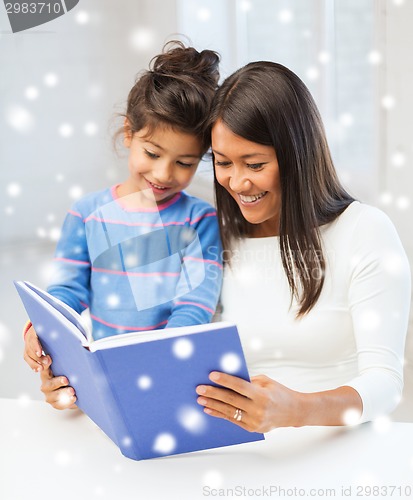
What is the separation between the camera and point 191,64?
126 centimetres

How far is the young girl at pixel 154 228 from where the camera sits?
121 centimetres

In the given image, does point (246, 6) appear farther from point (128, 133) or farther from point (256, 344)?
point (256, 344)

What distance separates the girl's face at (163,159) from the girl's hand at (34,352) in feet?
1.14

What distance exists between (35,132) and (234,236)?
252 cm

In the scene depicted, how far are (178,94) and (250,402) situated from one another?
1.97ft

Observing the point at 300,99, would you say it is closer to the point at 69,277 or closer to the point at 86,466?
the point at 69,277

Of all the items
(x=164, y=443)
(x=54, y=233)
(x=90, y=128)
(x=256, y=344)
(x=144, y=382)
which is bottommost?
(x=54, y=233)

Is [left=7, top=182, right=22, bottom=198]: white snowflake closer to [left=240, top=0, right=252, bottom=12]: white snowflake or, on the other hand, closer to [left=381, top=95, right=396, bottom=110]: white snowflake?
[left=240, top=0, right=252, bottom=12]: white snowflake

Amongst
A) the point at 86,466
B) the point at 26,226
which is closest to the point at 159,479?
the point at 86,466

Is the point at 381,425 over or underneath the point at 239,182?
underneath

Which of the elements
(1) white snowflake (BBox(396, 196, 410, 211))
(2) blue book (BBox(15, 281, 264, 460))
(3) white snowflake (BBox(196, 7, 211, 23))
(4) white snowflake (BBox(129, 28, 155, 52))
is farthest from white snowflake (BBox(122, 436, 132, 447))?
(4) white snowflake (BBox(129, 28, 155, 52))

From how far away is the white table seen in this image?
2.56 ft

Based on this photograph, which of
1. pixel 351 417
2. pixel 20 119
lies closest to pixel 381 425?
pixel 351 417

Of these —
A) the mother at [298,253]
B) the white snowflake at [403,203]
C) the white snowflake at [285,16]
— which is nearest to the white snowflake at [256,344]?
the mother at [298,253]
